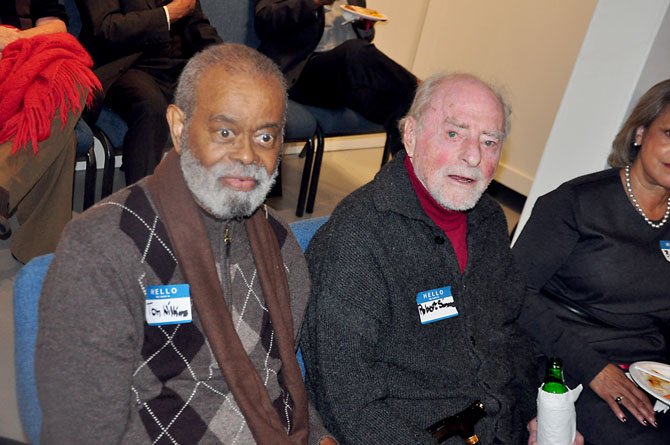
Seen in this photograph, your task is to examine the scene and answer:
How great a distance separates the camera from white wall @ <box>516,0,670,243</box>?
3.13m

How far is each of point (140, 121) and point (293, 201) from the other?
1511 mm

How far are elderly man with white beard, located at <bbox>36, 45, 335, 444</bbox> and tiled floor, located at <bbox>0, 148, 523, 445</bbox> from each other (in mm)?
475

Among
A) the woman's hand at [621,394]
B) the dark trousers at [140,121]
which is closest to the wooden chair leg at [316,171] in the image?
the dark trousers at [140,121]

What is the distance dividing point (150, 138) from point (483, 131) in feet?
6.49

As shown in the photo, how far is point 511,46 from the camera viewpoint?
566 cm

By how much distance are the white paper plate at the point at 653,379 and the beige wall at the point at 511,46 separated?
3059mm

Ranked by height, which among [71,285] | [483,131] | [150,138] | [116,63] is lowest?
[150,138]

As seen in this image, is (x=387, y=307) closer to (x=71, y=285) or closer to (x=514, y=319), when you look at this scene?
(x=514, y=319)

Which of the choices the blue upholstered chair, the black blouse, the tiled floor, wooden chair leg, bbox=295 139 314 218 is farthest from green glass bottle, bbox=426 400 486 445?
wooden chair leg, bbox=295 139 314 218

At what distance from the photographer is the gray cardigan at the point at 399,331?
173cm

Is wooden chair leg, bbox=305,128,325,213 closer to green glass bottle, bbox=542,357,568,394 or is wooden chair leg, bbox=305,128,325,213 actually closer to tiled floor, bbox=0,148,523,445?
tiled floor, bbox=0,148,523,445

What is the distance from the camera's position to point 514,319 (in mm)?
2230

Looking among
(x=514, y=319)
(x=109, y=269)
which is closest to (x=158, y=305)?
(x=109, y=269)

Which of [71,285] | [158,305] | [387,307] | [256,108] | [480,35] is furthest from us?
[480,35]
